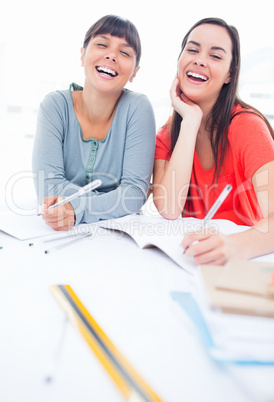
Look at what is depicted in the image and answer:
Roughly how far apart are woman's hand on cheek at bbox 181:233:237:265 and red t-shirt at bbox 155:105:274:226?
0.42 meters

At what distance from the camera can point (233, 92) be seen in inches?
46.6

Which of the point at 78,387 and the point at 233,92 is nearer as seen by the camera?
the point at 78,387

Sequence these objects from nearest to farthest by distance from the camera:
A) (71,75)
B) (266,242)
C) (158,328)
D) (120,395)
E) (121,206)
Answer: (120,395) < (158,328) < (266,242) < (121,206) < (71,75)

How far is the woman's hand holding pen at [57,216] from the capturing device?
84 centimetres

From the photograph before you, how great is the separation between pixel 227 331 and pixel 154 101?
87.4 inches

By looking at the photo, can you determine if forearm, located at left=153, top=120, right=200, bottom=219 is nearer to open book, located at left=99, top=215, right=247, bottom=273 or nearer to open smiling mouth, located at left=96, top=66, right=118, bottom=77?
open book, located at left=99, top=215, right=247, bottom=273

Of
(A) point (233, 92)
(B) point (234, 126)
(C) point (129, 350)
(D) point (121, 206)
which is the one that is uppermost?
(A) point (233, 92)

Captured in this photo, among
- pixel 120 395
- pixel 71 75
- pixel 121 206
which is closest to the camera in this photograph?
pixel 120 395

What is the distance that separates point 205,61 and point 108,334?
973mm

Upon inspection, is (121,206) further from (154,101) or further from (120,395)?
(154,101)

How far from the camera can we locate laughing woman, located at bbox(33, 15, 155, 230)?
107cm

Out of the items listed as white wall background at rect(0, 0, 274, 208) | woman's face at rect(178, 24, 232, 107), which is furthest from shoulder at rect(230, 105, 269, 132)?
white wall background at rect(0, 0, 274, 208)

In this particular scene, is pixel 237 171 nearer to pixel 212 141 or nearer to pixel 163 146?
pixel 212 141

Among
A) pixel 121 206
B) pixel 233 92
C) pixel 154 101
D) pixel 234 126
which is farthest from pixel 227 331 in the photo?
pixel 154 101
